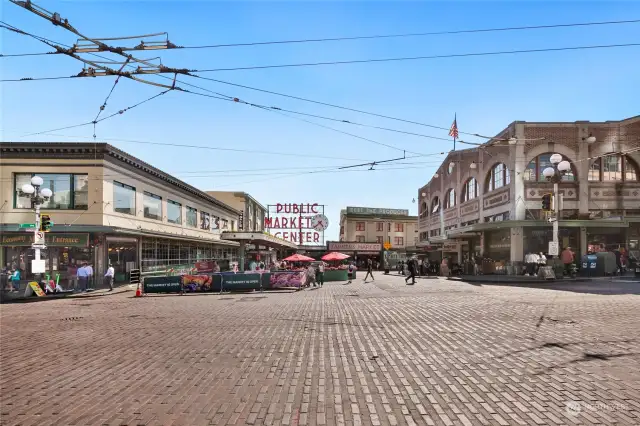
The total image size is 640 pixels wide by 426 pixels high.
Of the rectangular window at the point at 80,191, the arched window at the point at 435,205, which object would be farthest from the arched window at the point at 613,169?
the rectangular window at the point at 80,191

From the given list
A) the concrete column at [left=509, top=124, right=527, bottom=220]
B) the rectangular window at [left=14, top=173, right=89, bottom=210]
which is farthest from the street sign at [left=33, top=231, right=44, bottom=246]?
the concrete column at [left=509, top=124, right=527, bottom=220]

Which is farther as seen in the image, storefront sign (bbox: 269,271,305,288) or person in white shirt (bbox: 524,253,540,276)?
person in white shirt (bbox: 524,253,540,276)

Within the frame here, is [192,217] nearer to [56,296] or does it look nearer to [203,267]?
[203,267]

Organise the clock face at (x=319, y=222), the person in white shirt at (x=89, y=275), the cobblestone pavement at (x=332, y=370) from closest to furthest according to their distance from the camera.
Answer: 1. the cobblestone pavement at (x=332, y=370)
2. the person in white shirt at (x=89, y=275)
3. the clock face at (x=319, y=222)

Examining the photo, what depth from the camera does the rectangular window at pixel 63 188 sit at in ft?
91.2

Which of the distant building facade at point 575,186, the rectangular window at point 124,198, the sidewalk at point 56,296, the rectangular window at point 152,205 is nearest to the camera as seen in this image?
the sidewalk at point 56,296

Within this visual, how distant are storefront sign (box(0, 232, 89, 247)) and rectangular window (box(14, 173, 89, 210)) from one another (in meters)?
1.84

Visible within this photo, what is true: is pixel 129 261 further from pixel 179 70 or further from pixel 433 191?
pixel 433 191

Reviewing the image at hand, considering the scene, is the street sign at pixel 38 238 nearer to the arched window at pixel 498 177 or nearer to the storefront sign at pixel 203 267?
the storefront sign at pixel 203 267

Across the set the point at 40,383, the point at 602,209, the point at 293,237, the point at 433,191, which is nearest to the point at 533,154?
the point at 602,209

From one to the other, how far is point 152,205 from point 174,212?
15.6ft

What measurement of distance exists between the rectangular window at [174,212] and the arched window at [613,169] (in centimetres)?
3305

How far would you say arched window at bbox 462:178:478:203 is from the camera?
4350cm

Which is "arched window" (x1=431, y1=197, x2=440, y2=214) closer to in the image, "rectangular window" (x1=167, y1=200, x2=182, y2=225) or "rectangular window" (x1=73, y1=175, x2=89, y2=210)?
"rectangular window" (x1=167, y1=200, x2=182, y2=225)
